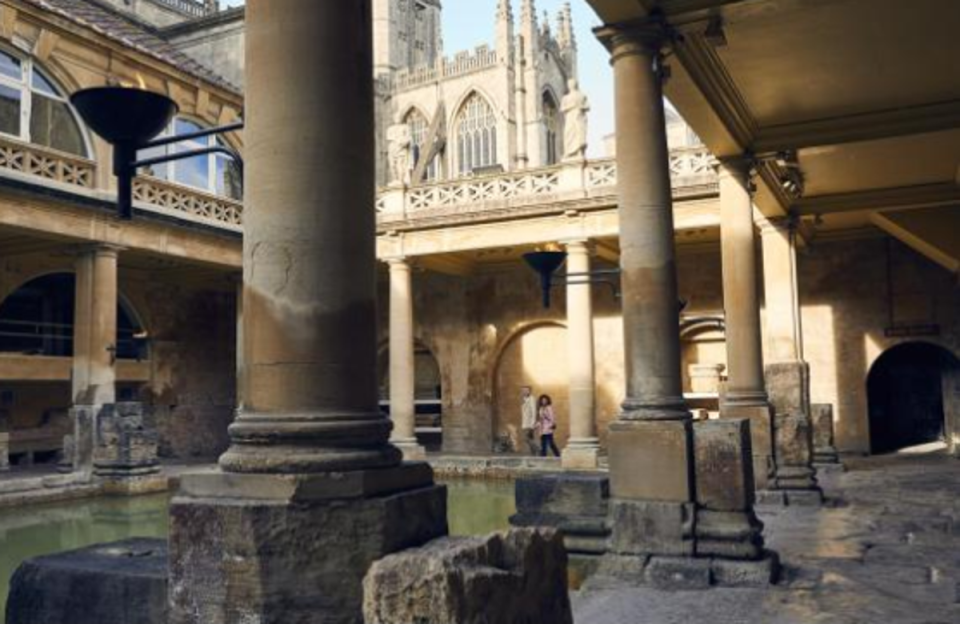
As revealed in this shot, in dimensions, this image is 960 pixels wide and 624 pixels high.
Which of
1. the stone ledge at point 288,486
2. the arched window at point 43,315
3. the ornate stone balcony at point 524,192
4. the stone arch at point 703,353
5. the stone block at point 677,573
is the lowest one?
the stone block at point 677,573

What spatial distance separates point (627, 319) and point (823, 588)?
2117 millimetres

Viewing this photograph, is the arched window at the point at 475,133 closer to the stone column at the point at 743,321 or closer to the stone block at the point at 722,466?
the stone column at the point at 743,321

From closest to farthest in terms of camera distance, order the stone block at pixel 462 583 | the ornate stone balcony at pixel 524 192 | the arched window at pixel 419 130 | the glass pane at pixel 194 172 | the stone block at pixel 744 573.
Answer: the stone block at pixel 462 583 < the stone block at pixel 744 573 < the ornate stone balcony at pixel 524 192 < the glass pane at pixel 194 172 < the arched window at pixel 419 130

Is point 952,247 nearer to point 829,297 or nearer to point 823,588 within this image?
point 829,297

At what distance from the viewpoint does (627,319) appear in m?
6.04

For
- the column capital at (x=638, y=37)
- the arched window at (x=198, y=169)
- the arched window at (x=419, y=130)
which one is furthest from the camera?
the arched window at (x=419, y=130)

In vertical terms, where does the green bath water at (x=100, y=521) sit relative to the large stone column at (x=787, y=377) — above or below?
below

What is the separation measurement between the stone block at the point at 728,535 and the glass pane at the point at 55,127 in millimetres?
14341

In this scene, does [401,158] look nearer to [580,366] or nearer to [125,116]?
[580,366]

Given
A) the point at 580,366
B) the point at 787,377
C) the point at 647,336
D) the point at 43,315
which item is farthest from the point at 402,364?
the point at 647,336

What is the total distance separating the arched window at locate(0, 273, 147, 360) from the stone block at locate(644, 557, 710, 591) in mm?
16916

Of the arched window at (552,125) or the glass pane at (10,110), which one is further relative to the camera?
the arched window at (552,125)

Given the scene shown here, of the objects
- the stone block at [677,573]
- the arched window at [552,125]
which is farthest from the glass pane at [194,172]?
the arched window at [552,125]

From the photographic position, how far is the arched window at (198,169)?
58.8 ft
